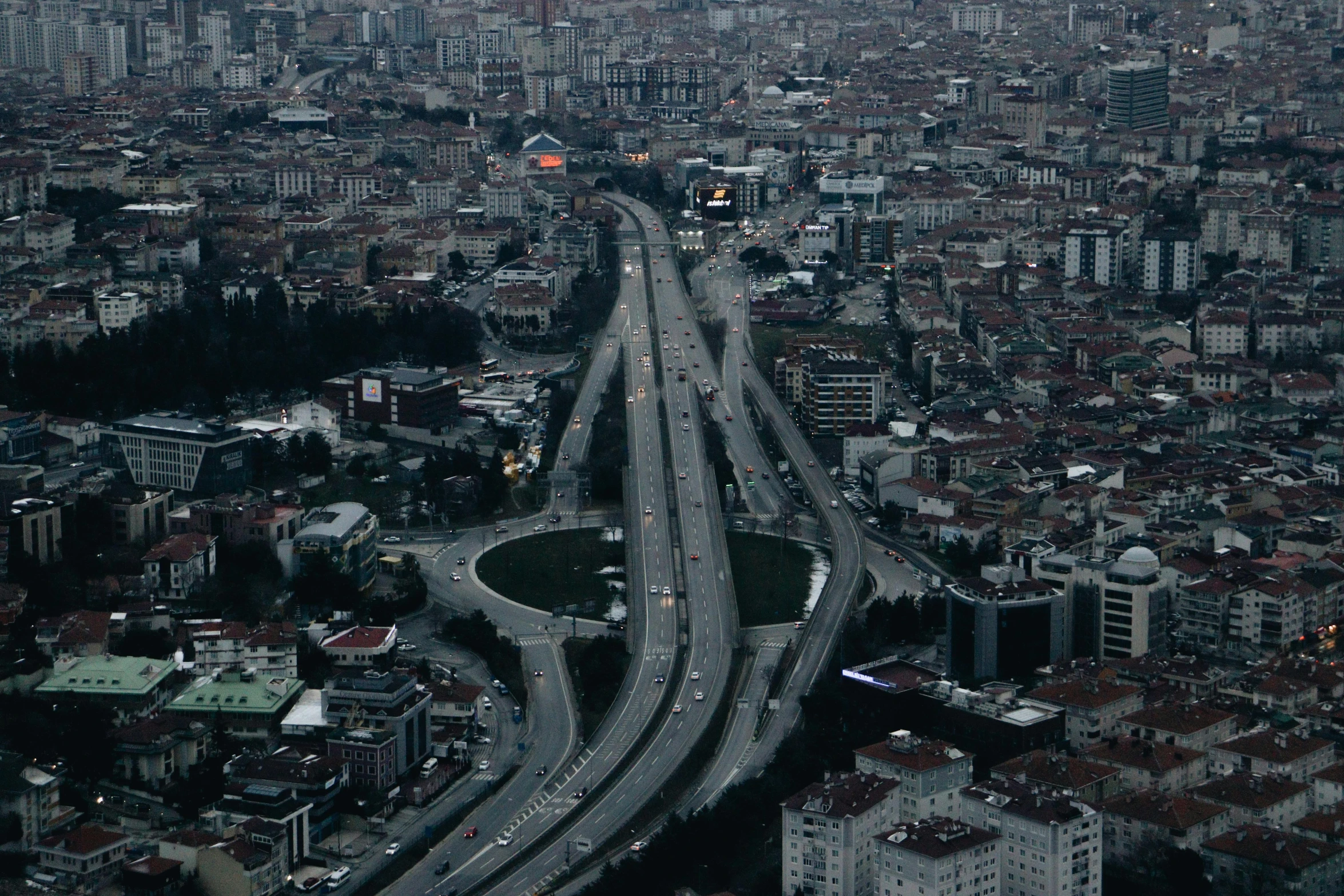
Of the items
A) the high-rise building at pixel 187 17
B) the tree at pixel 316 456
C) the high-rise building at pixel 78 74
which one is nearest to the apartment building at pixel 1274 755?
the tree at pixel 316 456

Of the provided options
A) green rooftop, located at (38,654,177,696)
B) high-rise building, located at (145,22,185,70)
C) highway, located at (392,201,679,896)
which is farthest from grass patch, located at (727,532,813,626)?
high-rise building, located at (145,22,185,70)

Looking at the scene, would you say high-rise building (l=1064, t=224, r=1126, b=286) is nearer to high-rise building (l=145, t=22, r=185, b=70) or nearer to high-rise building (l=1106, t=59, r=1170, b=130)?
high-rise building (l=1106, t=59, r=1170, b=130)

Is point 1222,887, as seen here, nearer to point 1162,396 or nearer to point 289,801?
point 289,801

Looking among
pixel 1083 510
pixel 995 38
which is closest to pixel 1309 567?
pixel 1083 510

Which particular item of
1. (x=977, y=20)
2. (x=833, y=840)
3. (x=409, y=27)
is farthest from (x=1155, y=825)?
(x=977, y=20)

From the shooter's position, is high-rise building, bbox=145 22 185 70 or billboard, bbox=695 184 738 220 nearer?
billboard, bbox=695 184 738 220

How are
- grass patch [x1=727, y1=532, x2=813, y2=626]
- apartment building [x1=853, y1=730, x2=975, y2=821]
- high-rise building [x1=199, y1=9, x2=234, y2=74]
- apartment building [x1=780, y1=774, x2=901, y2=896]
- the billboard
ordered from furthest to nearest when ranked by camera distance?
1. high-rise building [x1=199, y1=9, x2=234, y2=74]
2. the billboard
3. grass patch [x1=727, y1=532, x2=813, y2=626]
4. apartment building [x1=853, y1=730, x2=975, y2=821]
5. apartment building [x1=780, y1=774, x2=901, y2=896]
